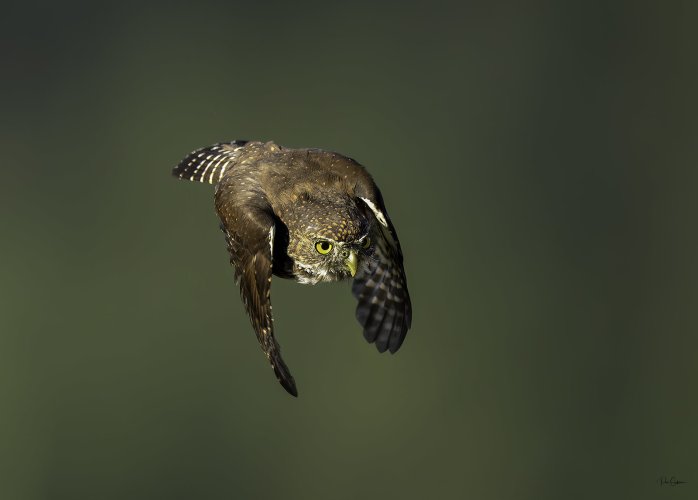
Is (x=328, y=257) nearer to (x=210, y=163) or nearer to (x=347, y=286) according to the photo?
(x=210, y=163)

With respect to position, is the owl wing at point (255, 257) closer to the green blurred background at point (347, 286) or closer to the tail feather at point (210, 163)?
the tail feather at point (210, 163)

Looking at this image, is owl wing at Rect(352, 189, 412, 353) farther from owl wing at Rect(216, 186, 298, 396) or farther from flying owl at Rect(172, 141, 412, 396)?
owl wing at Rect(216, 186, 298, 396)

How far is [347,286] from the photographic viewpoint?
15.5 meters

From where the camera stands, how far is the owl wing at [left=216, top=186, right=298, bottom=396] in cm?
521

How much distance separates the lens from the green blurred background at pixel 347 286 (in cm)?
1625

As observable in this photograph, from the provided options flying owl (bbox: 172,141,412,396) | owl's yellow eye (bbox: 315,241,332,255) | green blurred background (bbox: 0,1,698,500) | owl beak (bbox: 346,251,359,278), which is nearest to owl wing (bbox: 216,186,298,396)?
flying owl (bbox: 172,141,412,396)

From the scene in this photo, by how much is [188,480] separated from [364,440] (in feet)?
9.37

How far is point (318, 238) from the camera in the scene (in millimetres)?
5656

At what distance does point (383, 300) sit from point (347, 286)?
9107 mm

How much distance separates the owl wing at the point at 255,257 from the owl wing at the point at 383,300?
964 mm

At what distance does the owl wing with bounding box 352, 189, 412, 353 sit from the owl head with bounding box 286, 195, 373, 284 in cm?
46

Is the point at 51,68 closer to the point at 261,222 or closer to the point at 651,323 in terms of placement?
the point at 651,323

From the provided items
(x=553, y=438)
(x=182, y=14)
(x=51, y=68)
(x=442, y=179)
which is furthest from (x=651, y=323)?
(x=51, y=68)

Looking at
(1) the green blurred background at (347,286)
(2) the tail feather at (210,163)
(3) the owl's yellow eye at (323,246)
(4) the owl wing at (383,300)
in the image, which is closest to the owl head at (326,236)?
(3) the owl's yellow eye at (323,246)
